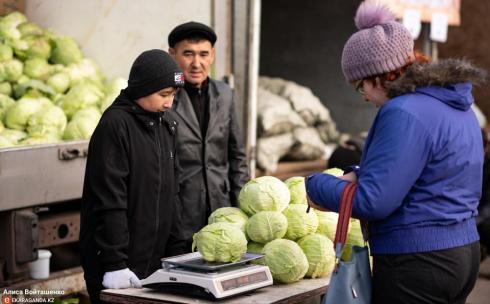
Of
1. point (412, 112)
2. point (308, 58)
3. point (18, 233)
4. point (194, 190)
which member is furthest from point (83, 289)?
point (308, 58)

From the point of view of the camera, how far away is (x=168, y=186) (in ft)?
13.8

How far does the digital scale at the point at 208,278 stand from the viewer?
337 centimetres

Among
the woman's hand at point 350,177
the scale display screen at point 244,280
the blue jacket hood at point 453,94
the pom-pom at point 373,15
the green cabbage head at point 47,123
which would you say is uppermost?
the pom-pom at point 373,15

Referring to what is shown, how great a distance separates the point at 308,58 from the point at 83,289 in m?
3.96

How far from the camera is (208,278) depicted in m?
3.37

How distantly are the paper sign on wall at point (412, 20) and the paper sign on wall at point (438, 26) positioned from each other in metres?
0.33

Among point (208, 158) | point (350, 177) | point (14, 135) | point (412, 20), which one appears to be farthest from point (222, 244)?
point (412, 20)

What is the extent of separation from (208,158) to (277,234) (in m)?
1.13

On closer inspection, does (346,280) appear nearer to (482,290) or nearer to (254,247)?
(254,247)

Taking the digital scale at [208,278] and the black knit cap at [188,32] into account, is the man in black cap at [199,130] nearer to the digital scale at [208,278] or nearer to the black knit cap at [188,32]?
the black knit cap at [188,32]

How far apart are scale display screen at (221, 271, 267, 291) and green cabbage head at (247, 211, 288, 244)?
0.36m

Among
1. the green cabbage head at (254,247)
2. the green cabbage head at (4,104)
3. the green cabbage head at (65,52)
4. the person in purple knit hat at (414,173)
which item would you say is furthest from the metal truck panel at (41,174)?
the person in purple knit hat at (414,173)

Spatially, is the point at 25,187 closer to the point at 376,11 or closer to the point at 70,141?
the point at 70,141

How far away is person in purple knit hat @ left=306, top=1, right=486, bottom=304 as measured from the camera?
3.08 m
